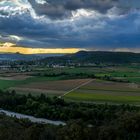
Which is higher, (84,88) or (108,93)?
(84,88)

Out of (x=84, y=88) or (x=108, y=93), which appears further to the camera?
(x=84, y=88)

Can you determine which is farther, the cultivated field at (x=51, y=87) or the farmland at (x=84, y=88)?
the cultivated field at (x=51, y=87)

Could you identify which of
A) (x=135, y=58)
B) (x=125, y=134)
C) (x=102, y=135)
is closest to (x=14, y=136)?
(x=102, y=135)

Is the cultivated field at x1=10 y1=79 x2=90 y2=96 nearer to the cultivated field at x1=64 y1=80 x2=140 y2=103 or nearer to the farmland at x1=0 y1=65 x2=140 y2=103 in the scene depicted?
the farmland at x1=0 y1=65 x2=140 y2=103

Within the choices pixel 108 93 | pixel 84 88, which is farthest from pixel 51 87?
pixel 108 93

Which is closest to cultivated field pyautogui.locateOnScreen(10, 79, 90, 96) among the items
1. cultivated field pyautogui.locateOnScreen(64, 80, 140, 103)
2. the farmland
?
the farmland

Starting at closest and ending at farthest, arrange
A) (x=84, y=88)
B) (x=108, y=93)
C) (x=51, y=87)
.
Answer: (x=108, y=93), (x=84, y=88), (x=51, y=87)

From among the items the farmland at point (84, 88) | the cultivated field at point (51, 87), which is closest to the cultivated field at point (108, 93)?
the farmland at point (84, 88)

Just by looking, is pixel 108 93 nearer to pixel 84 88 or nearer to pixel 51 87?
pixel 84 88

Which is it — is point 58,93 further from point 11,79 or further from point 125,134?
point 125,134

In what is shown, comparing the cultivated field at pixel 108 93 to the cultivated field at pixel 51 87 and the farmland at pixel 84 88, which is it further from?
the cultivated field at pixel 51 87

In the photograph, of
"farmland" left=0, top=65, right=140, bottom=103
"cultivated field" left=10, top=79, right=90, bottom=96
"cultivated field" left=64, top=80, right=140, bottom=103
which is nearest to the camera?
"cultivated field" left=64, top=80, right=140, bottom=103
